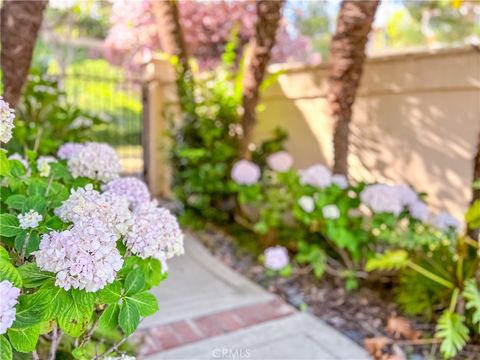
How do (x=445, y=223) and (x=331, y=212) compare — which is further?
(x=331, y=212)

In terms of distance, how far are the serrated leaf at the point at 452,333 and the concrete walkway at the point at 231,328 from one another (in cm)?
43

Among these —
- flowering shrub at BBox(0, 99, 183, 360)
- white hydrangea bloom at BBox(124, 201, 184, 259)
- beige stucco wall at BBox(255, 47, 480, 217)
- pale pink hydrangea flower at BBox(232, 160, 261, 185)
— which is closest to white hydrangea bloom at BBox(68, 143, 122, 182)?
flowering shrub at BBox(0, 99, 183, 360)

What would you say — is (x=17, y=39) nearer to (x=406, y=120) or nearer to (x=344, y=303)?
(x=344, y=303)

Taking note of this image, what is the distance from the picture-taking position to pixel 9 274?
1.16m

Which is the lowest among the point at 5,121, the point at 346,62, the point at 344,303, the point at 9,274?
the point at 344,303

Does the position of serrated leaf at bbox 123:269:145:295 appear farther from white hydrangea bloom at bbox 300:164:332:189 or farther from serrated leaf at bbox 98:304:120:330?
white hydrangea bloom at bbox 300:164:332:189

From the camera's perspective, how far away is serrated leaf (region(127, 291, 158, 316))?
1.35 m

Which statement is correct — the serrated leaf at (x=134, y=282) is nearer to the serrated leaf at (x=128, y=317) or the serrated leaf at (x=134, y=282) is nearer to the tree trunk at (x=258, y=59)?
the serrated leaf at (x=128, y=317)

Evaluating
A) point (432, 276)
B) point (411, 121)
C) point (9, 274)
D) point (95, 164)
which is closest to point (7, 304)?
point (9, 274)

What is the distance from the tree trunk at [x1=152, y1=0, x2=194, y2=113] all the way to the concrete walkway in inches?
83.7

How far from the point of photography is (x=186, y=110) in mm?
5016

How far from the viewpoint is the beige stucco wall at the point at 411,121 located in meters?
3.56

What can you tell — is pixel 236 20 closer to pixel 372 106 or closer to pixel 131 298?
pixel 372 106

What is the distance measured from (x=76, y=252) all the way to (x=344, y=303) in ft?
8.11
